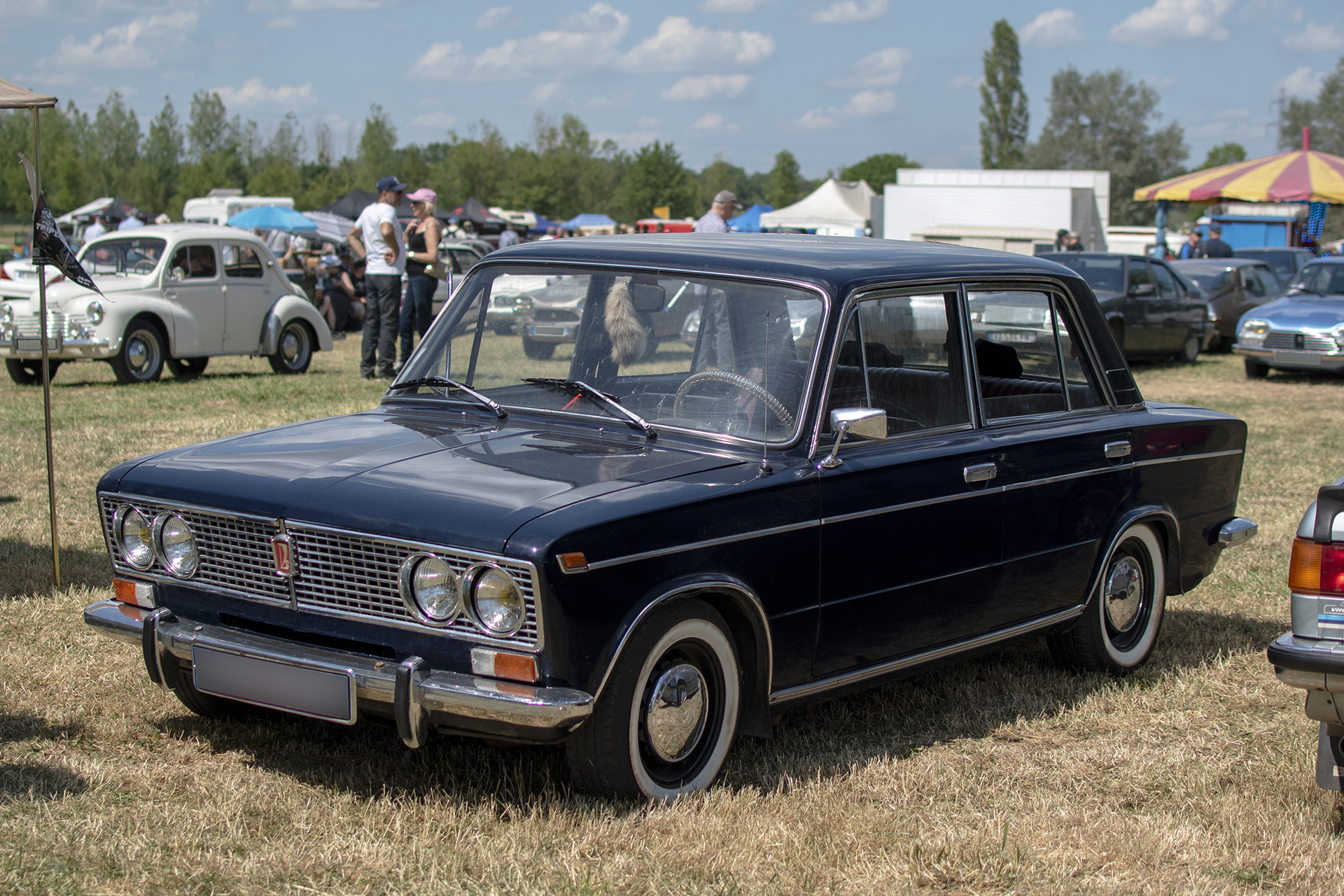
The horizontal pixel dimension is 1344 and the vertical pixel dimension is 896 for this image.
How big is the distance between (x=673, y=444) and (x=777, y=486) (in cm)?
39

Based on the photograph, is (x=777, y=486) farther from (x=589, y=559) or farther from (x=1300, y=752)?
(x=1300, y=752)

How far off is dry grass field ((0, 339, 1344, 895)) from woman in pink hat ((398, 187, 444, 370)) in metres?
8.15

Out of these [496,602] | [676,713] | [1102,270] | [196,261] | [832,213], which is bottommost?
[676,713]

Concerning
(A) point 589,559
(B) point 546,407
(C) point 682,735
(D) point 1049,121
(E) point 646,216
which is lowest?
(C) point 682,735

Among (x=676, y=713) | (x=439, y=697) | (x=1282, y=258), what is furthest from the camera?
(x=1282, y=258)

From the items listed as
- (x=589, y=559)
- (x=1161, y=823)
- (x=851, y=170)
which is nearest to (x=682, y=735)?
(x=589, y=559)

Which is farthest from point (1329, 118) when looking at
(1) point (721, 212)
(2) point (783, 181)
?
(1) point (721, 212)

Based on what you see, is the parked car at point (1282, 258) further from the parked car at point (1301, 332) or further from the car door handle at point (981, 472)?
the car door handle at point (981, 472)

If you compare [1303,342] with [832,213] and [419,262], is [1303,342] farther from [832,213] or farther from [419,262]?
[832,213]

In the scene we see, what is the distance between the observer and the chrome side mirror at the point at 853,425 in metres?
3.94

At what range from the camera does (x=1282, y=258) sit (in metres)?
24.4

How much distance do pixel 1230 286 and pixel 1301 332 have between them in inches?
213

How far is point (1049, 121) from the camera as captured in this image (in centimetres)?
10481

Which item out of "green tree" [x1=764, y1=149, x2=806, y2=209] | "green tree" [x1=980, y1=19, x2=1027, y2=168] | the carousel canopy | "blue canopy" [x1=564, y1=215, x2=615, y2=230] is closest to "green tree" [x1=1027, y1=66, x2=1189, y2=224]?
"green tree" [x1=980, y1=19, x2=1027, y2=168]
